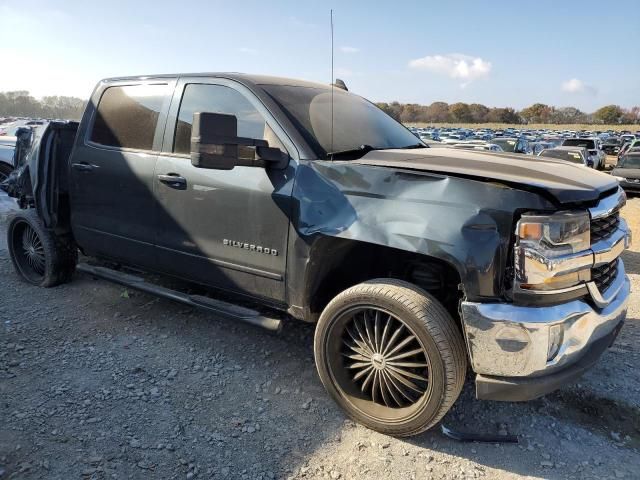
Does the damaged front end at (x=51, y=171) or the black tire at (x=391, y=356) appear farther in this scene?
the damaged front end at (x=51, y=171)

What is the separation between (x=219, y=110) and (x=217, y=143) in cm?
81

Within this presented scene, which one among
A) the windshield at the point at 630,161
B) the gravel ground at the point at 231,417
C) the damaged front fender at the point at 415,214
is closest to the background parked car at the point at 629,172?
the windshield at the point at 630,161

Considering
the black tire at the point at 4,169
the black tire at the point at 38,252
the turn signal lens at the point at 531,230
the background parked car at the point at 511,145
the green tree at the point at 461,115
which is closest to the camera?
the turn signal lens at the point at 531,230

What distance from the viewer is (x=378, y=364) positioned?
2783 mm

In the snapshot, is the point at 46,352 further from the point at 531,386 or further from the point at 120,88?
the point at 531,386

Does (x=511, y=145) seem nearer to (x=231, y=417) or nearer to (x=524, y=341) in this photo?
(x=524, y=341)

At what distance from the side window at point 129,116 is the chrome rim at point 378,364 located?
207 centimetres

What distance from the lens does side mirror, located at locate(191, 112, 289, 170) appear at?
2715 mm

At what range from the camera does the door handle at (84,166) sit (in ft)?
13.4

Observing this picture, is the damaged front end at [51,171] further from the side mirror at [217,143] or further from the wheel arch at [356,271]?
the wheel arch at [356,271]

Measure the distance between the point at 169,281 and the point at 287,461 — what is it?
266cm

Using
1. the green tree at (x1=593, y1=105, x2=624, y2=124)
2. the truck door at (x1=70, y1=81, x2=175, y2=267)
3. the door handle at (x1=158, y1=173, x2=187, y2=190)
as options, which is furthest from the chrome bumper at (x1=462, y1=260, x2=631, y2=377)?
the green tree at (x1=593, y1=105, x2=624, y2=124)

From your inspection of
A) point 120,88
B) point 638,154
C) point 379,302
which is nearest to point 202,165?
point 379,302

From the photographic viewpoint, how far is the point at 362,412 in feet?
9.28
